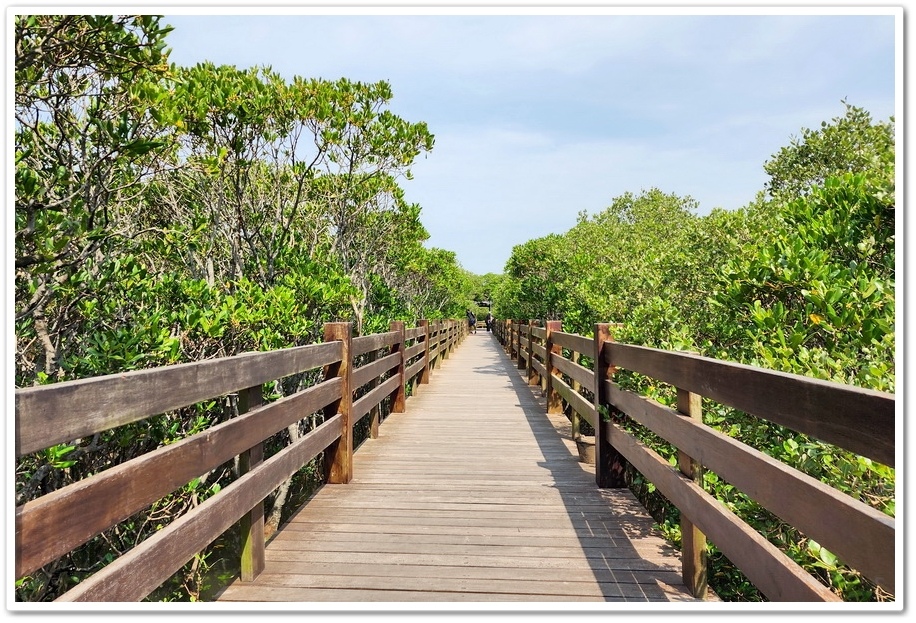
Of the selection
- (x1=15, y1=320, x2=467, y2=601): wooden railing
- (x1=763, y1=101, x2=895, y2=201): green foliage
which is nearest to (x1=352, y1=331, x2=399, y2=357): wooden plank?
(x1=15, y1=320, x2=467, y2=601): wooden railing

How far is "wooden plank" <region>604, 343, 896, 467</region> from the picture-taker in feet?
4.21

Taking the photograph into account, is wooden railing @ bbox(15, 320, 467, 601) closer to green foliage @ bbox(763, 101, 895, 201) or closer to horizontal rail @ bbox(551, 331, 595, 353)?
horizontal rail @ bbox(551, 331, 595, 353)

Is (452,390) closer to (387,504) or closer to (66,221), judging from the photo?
(387,504)

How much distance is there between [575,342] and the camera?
5.21m

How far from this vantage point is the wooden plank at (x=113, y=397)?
1.29 meters

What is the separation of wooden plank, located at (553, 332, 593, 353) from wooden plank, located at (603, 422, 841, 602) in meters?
1.94

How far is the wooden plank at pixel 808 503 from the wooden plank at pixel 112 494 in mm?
1822

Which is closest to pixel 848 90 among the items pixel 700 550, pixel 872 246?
pixel 872 246

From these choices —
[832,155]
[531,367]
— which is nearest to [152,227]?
[531,367]

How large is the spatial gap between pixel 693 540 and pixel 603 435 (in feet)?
4.97

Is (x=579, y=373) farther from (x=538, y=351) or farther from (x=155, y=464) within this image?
(x=538, y=351)

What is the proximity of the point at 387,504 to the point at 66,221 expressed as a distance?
→ 2.44m

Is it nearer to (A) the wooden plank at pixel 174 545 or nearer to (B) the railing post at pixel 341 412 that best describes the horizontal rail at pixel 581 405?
(B) the railing post at pixel 341 412
